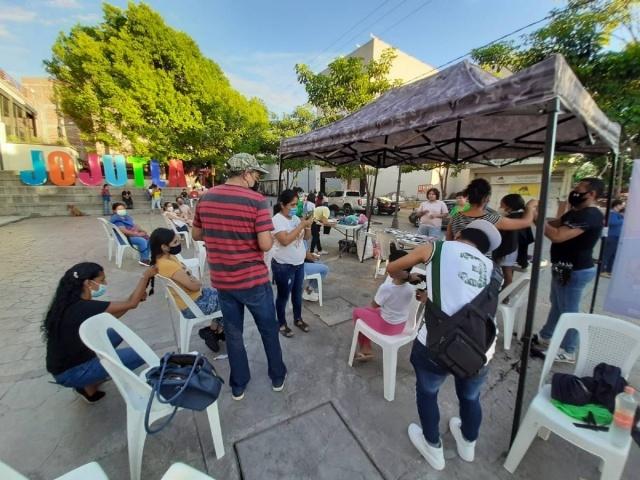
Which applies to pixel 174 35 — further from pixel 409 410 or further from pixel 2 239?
pixel 409 410

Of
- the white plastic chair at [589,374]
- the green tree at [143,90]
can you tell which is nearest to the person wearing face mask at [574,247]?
the white plastic chair at [589,374]

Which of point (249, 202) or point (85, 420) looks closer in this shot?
point (249, 202)

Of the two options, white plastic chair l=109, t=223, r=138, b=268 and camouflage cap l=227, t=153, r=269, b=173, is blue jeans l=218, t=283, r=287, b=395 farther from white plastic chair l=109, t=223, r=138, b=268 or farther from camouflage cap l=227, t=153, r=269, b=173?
white plastic chair l=109, t=223, r=138, b=268

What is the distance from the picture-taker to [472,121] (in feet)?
12.5

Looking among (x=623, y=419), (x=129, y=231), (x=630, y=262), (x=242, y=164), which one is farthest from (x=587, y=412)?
(x=129, y=231)

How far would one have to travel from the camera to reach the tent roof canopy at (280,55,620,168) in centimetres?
162

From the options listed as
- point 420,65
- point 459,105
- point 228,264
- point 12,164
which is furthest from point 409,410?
point 420,65

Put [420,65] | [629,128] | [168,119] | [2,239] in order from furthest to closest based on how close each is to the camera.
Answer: [420,65] < [168,119] < [2,239] < [629,128]

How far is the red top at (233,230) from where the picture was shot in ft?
5.98

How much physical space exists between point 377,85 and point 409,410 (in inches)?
402

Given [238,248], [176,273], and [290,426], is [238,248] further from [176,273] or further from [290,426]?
[290,426]

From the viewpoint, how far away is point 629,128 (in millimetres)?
6465

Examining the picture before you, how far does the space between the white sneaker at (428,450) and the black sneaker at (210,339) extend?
1.96 m

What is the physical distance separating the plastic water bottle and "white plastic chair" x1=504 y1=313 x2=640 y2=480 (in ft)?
0.08
